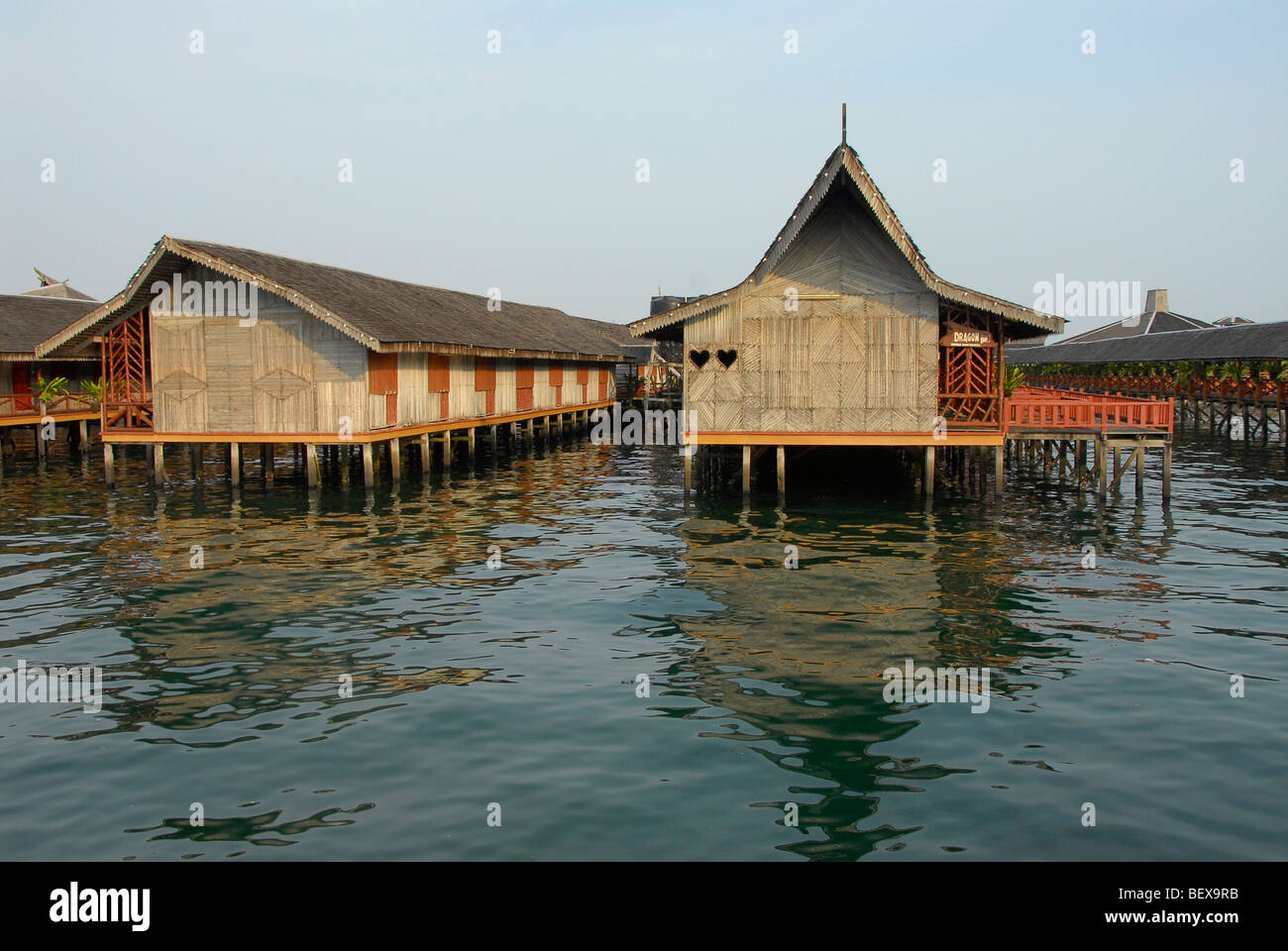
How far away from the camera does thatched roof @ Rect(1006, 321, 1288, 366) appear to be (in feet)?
136

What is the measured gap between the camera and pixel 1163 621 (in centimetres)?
1383

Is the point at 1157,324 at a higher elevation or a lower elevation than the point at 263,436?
higher

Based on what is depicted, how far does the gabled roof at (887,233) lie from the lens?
68.7ft

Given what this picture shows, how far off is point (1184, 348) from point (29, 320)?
49.6m

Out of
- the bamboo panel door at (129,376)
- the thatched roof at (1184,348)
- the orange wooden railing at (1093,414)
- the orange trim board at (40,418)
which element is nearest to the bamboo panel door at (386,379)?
the bamboo panel door at (129,376)

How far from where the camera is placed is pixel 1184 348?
50.2 m

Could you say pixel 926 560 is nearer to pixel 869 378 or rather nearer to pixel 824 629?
pixel 824 629

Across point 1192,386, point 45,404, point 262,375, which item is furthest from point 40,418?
point 1192,386

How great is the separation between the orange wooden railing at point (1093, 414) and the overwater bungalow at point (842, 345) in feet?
4.20

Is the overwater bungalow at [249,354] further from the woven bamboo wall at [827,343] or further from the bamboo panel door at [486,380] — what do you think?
the woven bamboo wall at [827,343]

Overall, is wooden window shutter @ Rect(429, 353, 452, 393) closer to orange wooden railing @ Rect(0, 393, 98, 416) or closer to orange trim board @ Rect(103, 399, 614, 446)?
orange trim board @ Rect(103, 399, 614, 446)

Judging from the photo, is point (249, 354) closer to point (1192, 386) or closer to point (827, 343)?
point (827, 343)

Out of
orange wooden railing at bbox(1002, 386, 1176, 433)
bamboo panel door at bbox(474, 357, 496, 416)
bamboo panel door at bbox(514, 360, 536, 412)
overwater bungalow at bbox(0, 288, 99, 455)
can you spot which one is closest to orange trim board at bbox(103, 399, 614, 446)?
bamboo panel door at bbox(474, 357, 496, 416)
